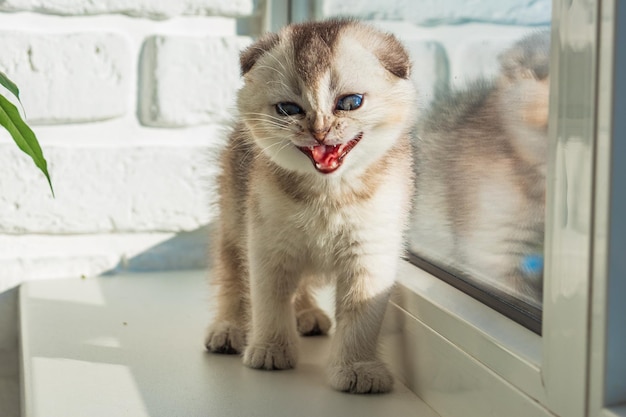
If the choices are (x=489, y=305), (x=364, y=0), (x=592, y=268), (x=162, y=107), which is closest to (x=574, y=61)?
(x=592, y=268)

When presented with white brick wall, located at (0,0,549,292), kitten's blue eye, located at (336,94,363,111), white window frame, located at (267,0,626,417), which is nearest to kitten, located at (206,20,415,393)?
kitten's blue eye, located at (336,94,363,111)

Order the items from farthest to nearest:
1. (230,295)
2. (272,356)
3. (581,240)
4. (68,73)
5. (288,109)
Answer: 1. (68,73)
2. (230,295)
3. (272,356)
4. (288,109)
5. (581,240)

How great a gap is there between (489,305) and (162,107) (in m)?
0.66

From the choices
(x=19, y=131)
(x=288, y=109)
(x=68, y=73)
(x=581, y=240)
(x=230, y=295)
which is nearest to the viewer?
(x=581, y=240)

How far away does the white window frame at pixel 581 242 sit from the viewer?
1.72 ft

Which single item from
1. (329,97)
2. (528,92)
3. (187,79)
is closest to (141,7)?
(187,79)

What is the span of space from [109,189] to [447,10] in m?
0.58

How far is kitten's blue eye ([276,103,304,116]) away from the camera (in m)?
0.76

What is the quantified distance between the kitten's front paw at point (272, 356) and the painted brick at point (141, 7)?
0.58m

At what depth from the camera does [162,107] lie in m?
1.26

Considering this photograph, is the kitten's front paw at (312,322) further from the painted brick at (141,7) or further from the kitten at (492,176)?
the painted brick at (141,7)

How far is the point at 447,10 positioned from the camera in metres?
0.91

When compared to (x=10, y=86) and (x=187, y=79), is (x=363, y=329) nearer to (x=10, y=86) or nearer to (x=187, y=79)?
(x=10, y=86)

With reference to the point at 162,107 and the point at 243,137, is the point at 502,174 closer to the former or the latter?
the point at 243,137
